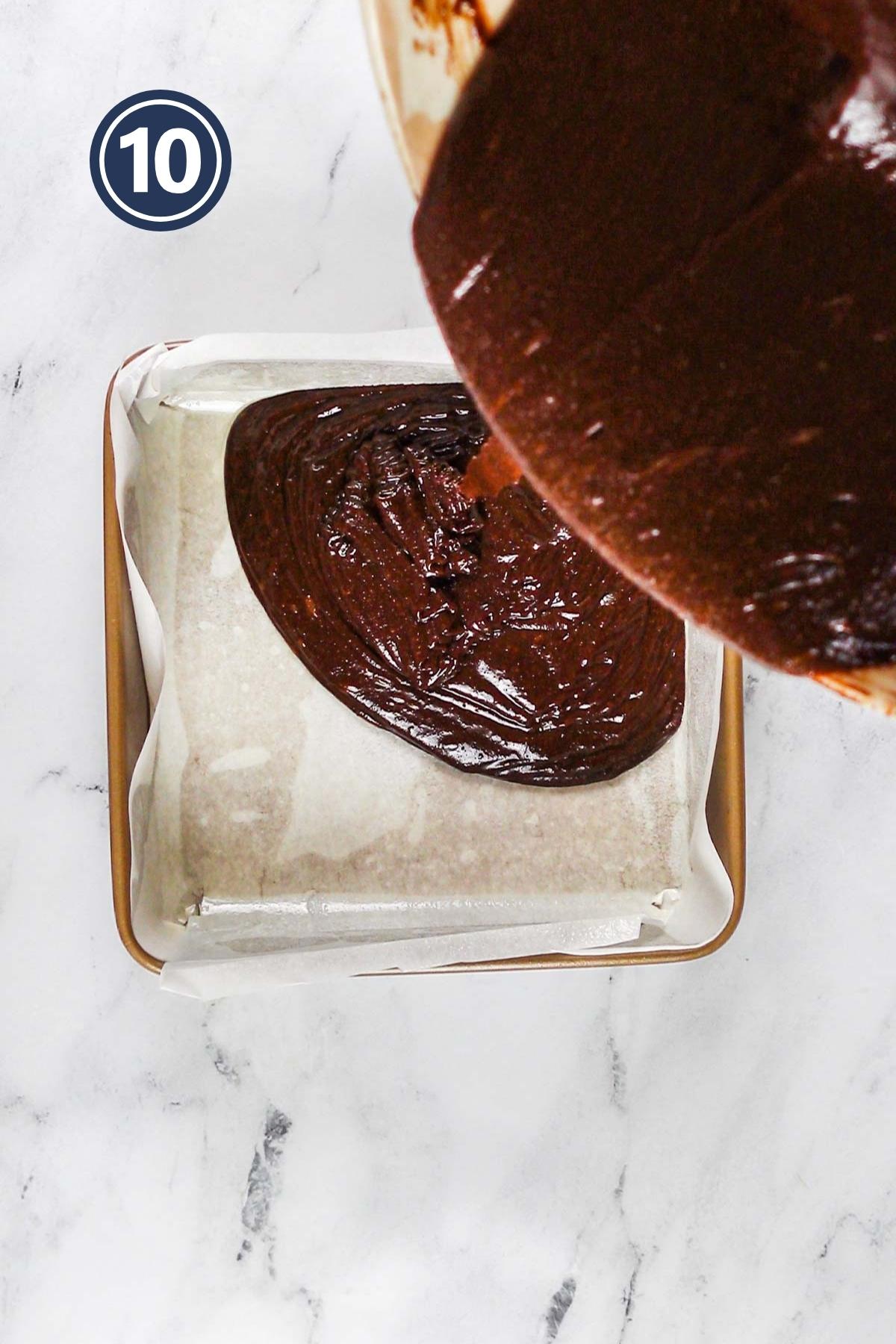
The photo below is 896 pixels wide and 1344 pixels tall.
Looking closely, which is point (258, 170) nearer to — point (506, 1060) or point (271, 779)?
point (271, 779)

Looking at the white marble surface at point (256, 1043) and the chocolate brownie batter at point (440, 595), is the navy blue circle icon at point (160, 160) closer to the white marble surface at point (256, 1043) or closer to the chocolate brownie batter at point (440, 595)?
the white marble surface at point (256, 1043)

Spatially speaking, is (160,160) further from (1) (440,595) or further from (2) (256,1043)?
(2) (256,1043)

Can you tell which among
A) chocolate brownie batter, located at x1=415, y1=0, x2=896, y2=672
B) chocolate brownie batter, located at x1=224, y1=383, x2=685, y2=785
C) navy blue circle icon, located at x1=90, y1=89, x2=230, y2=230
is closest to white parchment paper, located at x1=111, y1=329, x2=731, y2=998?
chocolate brownie batter, located at x1=224, y1=383, x2=685, y2=785

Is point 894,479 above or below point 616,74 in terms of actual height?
below

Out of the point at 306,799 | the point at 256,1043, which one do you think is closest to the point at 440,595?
the point at 306,799

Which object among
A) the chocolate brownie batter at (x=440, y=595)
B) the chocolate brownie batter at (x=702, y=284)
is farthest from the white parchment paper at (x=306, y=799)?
the chocolate brownie batter at (x=702, y=284)

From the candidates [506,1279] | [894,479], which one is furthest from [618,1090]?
[894,479]
